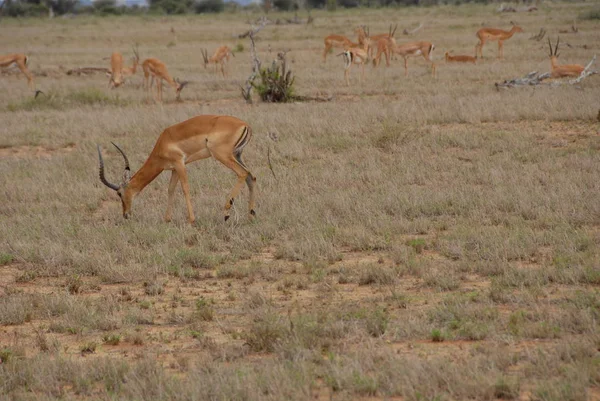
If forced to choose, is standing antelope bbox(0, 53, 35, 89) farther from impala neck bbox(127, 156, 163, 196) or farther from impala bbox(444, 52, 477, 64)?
impala neck bbox(127, 156, 163, 196)

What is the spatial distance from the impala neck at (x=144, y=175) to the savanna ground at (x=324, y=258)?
1.26ft

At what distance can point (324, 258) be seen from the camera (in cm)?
758

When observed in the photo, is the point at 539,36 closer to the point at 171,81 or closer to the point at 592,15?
the point at 592,15

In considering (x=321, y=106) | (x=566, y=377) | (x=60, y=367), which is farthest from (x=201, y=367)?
(x=321, y=106)

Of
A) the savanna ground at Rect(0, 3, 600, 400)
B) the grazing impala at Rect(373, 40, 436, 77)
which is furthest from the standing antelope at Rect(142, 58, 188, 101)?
the grazing impala at Rect(373, 40, 436, 77)

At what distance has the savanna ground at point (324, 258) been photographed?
4.94 meters

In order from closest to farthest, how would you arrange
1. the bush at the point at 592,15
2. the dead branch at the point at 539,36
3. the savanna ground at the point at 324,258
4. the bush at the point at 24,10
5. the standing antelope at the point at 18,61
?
1. the savanna ground at the point at 324,258
2. the standing antelope at the point at 18,61
3. the dead branch at the point at 539,36
4. the bush at the point at 592,15
5. the bush at the point at 24,10

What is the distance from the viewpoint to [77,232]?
870 cm

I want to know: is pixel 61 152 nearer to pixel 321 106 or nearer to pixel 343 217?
pixel 321 106

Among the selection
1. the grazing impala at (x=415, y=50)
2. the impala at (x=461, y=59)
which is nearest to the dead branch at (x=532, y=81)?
the grazing impala at (x=415, y=50)

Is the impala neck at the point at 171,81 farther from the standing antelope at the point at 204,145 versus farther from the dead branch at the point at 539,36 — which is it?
the dead branch at the point at 539,36

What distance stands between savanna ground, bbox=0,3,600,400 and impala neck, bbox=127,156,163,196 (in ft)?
1.26

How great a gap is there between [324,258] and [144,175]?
262cm

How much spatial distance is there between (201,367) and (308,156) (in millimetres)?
7303
